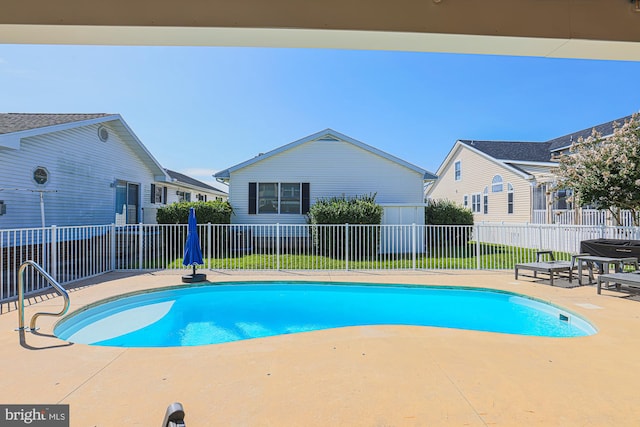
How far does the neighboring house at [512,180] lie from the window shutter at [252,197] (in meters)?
11.9

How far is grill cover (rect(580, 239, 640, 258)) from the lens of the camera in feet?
26.1

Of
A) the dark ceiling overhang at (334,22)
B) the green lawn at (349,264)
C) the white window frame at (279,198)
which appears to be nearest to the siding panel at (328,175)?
the white window frame at (279,198)

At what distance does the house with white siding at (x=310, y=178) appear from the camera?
14.0 metres

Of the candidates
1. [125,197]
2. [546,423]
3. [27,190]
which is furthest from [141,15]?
[125,197]

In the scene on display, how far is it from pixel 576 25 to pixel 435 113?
13982mm

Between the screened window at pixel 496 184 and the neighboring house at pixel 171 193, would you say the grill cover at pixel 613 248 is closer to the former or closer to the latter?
the screened window at pixel 496 184

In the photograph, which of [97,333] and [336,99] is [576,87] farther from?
[97,333]

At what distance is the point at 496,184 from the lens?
19000 millimetres

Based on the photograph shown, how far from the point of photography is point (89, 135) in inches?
492

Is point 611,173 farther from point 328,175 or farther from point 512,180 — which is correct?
point 328,175

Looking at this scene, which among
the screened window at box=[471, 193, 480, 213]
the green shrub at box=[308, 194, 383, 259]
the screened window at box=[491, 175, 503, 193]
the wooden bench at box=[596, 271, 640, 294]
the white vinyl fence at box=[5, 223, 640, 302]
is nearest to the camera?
the wooden bench at box=[596, 271, 640, 294]

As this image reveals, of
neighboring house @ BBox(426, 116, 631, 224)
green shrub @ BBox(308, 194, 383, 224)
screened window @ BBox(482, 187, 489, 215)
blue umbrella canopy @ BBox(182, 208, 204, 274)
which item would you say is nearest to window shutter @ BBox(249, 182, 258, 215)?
green shrub @ BBox(308, 194, 383, 224)

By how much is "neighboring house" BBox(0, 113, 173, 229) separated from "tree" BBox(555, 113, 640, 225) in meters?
16.6

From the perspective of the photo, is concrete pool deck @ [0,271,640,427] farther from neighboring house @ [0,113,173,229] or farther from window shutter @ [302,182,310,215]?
window shutter @ [302,182,310,215]
